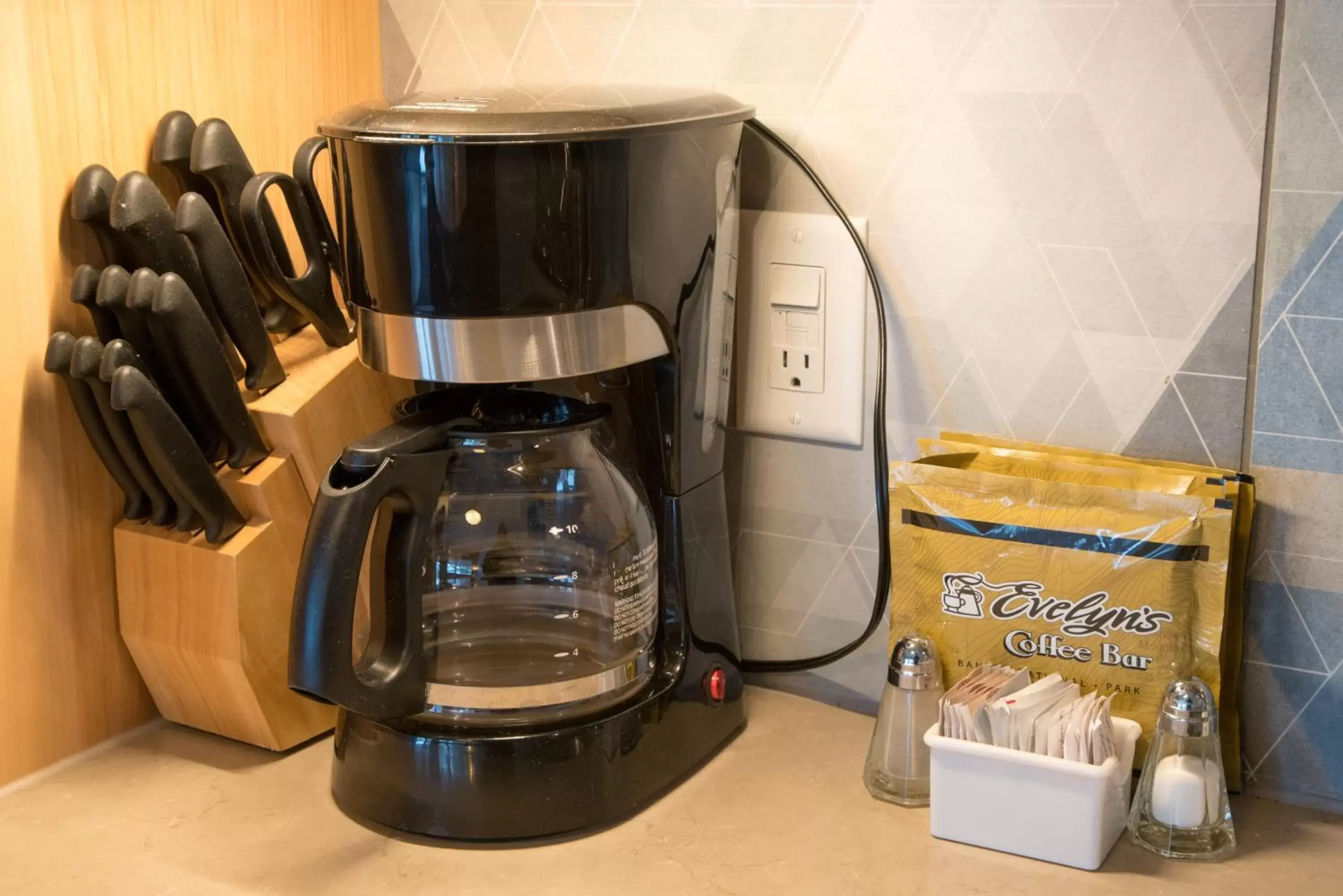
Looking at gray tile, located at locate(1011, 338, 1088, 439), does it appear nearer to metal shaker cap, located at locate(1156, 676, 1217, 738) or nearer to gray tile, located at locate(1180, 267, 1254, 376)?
gray tile, located at locate(1180, 267, 1254, 376)

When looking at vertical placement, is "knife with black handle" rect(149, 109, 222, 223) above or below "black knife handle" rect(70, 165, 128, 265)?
above

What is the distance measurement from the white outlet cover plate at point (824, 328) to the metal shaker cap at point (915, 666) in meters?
0.18

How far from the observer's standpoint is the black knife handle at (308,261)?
0.86 meters

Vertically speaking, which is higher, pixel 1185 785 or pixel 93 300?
pixel 93 300

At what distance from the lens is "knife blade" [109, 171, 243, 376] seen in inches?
33.9

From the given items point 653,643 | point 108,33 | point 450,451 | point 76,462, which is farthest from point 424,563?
point 108,33

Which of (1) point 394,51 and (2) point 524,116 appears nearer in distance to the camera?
(2) point 524,116

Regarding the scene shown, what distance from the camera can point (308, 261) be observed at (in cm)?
93

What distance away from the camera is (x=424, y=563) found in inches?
31.6

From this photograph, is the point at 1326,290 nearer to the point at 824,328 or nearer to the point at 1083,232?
the point at 1083,232

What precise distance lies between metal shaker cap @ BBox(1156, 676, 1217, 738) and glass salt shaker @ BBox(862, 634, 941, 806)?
141 mm

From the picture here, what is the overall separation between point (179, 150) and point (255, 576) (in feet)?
0.96

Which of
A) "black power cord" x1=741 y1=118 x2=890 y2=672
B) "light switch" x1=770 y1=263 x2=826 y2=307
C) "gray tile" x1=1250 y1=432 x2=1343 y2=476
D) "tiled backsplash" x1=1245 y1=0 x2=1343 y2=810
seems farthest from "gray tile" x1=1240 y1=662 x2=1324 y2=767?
"light switch" x1=770 y1=263 x2=826 y2=307

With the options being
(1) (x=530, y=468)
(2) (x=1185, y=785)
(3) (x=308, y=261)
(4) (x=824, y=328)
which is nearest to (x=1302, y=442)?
(2) (x=1185, y=785)
